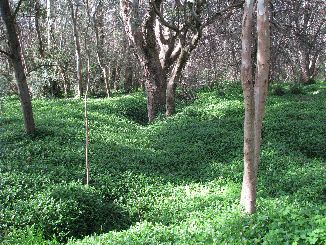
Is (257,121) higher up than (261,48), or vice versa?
(261,48)

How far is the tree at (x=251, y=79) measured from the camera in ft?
20.6

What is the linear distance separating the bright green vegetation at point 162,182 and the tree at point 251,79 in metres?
0.91

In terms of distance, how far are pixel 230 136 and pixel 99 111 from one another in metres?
7.70

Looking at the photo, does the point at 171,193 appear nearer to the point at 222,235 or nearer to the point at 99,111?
the point at 222,235

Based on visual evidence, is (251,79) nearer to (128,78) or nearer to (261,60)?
(261,60)

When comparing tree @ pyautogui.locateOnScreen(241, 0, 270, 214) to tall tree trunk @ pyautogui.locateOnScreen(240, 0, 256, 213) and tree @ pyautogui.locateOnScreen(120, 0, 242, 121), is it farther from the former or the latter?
tree @ pyautogui.locateOnScreen(120, 0, 242, 121)

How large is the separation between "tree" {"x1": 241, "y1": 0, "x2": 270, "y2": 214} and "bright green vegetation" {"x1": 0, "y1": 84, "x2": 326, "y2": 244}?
0.91 metres

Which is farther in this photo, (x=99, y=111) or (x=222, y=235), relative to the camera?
(x=99, y=111)

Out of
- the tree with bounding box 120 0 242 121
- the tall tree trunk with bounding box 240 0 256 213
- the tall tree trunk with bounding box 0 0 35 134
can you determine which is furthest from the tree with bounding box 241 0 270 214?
the tree with bounding box 120 0 242 121

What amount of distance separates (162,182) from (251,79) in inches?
180

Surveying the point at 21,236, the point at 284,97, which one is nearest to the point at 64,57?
the point at 284,97

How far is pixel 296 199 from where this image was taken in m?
7.92

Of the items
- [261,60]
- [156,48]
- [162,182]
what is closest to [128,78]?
[156,48]

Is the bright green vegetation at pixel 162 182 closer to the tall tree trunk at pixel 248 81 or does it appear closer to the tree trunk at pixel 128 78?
the tall tree trunk at pixel 248 81
